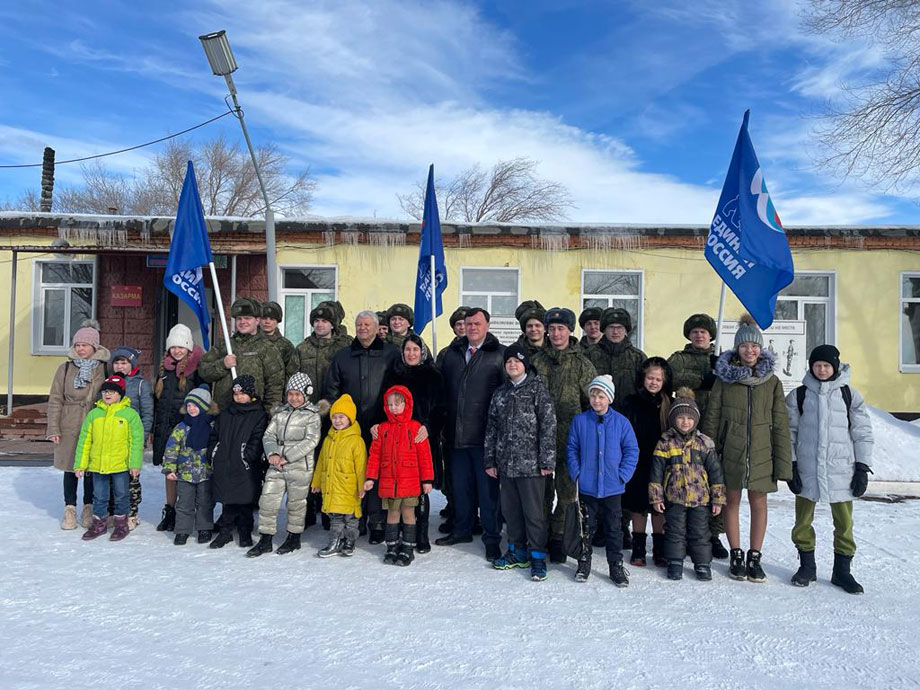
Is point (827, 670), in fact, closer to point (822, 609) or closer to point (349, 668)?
point (822, 609)

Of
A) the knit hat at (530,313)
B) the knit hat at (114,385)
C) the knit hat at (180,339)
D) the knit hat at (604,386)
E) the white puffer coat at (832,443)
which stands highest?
the knit hat at (530,313)

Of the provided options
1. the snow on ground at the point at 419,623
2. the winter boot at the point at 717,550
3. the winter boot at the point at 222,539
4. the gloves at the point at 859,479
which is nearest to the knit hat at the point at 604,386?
the snow on ground at the point at 419,623

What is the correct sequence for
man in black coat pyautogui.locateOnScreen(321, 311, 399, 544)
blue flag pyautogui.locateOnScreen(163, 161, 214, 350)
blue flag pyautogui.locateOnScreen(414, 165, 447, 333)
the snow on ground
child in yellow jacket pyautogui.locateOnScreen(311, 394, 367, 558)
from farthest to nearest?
blue flag pyautogui.locateOnScreen(414, 165, 447, 333), blue flag pyautogui.locateOnScreen(163, 161, 214, 350), man in black coat pyautogui.locateOnScreen(321, 311, 399, 544), child in yellow jacket pyautogui.locateOnScreen(311, 394, 367, 558), the snow on ground

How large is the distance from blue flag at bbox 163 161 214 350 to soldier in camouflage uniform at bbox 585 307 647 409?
3.68 metres

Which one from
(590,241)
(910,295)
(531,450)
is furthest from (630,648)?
(910,295)

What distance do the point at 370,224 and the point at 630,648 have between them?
29.7 feet

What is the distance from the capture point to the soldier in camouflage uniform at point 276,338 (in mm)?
5348

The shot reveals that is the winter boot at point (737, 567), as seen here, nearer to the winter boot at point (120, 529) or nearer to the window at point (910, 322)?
the winter boot at point (120, 529)

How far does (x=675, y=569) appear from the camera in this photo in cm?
428

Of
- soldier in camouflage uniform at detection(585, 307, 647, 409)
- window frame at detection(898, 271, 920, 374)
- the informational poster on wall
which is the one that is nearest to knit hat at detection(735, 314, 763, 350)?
soldier in camouflage uniform at detection(585, 307, 647, 409)

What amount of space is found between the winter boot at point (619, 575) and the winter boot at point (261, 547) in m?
2.52

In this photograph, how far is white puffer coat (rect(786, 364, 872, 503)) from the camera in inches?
165

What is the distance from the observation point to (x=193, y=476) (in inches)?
191

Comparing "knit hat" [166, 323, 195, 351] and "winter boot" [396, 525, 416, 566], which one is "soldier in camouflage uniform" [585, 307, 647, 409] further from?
"knit hat" [166, 323, 195, 351]
